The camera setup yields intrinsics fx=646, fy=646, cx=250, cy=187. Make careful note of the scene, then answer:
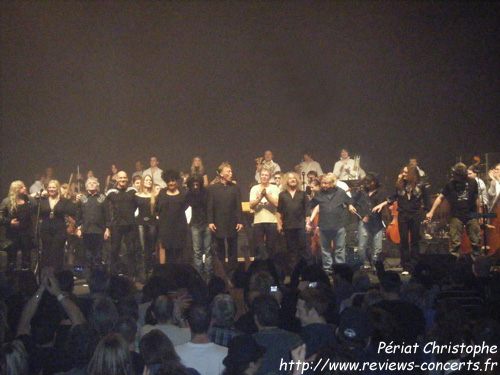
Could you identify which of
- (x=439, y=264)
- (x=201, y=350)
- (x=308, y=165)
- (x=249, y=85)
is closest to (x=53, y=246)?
(x=439, y=264)

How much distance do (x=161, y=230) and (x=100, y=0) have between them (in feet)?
28.5

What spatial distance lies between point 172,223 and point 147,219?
70 cm

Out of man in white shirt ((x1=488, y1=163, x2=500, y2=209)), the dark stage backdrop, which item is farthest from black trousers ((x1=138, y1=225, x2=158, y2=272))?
the dark stage backdrop

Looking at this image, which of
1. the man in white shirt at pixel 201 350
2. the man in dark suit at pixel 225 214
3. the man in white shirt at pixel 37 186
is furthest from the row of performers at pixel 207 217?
the man in white shirt at pixel 37 186

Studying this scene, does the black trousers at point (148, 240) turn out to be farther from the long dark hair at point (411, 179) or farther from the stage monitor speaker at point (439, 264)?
the stage monitor speaker at point (439, 264)

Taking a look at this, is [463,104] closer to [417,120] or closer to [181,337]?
[417,120]

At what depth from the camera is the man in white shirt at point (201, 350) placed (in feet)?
13.8

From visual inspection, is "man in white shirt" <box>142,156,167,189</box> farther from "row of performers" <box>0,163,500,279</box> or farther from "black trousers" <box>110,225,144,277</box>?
"black trousers" <box>110,225,144,277</box>

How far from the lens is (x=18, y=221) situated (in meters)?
9.73

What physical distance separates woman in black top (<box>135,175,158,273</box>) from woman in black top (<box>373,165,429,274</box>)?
151 inches

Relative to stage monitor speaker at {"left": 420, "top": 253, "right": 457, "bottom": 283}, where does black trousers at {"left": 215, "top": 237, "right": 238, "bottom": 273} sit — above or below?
above

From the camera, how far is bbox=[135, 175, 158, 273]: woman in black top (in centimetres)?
1000

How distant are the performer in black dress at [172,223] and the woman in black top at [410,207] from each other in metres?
3.34

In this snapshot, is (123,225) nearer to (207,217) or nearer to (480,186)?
(207,217)
